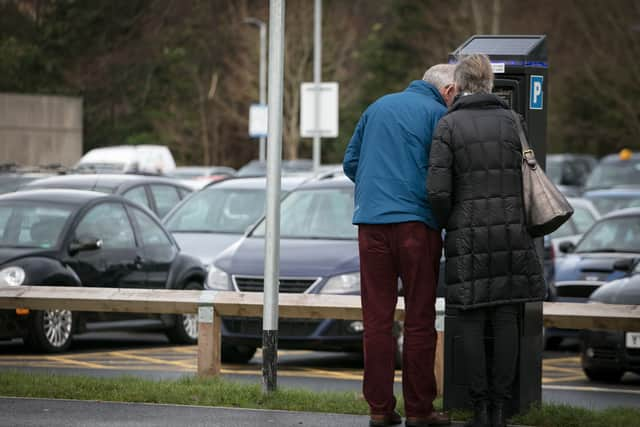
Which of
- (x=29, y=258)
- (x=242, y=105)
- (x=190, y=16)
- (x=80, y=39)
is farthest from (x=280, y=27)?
(x=242, y=105)

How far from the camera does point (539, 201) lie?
7.68 m

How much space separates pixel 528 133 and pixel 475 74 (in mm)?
792

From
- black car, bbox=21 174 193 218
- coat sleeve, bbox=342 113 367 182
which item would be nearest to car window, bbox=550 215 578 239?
black car, bbox=21 174 193 218

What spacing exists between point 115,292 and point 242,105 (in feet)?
181

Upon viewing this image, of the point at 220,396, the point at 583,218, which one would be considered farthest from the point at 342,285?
the point at 583,218

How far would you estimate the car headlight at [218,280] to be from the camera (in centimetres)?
1281

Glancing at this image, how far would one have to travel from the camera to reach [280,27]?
8734mm

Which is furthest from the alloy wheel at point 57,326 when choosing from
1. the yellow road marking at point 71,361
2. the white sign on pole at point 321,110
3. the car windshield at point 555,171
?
the car windshield at point 555,171

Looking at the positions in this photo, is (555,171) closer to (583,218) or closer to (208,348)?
(583,218)

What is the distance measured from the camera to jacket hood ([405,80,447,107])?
26.4ft

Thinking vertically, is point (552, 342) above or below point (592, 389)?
below

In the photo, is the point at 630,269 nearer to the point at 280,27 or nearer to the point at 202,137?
the point at 280,27

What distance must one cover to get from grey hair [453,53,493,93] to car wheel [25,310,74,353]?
251 inches

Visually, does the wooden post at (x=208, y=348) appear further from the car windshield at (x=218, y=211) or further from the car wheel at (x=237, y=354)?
the car windshield at (x=218, y=211)
